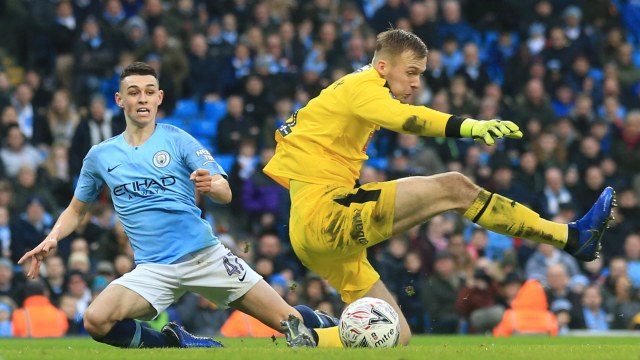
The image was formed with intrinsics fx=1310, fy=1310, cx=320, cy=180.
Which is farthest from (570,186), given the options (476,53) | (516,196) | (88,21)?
(88,21)

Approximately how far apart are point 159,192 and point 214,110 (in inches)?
373

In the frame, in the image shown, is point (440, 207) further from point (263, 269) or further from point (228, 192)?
point (263, 269)

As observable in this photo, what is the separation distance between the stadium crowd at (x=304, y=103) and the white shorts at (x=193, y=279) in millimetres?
5396

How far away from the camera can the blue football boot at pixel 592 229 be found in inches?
361

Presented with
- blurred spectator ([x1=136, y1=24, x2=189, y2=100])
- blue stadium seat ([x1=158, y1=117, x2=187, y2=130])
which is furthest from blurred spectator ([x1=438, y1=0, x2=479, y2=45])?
blue stadium seat ([x1=158, y1=117, x2=187, y2=130])

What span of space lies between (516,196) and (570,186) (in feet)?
3.51

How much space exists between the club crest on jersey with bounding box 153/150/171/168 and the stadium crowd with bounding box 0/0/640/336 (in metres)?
5.57

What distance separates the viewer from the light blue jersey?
957cm

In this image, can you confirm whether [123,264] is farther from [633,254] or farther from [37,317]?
[633,254]

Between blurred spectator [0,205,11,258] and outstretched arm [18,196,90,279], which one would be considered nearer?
outstretched arm [18,196,90,279]

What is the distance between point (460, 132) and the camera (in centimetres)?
859

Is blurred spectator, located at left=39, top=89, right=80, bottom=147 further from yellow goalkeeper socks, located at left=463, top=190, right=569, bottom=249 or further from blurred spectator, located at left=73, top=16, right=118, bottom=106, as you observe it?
yellow goalkeeper socks, located at left=463, top=190, right=569, bottom=249

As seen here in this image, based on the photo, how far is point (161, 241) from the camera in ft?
31.5

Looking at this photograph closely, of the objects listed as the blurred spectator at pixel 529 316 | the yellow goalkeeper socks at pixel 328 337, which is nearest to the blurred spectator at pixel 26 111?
the blurred spectator at pixel 529 316
